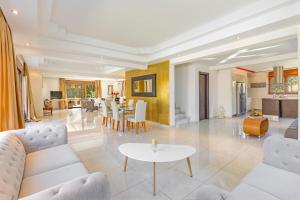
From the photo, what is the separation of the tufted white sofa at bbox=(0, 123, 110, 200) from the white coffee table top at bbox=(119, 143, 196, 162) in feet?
2.18

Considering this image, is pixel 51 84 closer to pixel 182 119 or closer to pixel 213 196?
pixel 182 119

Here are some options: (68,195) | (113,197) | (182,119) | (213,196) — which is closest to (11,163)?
(68,195)

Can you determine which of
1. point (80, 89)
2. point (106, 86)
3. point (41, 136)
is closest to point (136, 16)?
point (41, 136)

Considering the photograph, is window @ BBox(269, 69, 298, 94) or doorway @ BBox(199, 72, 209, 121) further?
window @ BBox(269, 69, 298, 94)

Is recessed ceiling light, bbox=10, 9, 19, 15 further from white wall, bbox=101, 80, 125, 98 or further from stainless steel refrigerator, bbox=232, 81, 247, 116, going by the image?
white wall, bbox=101, 80, 125, 98

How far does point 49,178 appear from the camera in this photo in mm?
1485

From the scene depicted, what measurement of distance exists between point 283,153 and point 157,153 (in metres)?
1.42

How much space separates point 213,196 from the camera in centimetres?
99

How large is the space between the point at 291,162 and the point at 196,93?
508cm

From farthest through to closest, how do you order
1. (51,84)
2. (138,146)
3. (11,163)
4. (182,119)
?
(51,84)
(182,119)
(138,146)
(11,163)

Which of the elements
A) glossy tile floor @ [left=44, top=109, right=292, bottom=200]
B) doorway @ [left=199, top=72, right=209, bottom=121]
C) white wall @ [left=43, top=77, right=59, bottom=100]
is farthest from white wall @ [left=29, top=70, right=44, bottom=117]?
doorway @ [left=199, top=72, right=209, bottom=121]

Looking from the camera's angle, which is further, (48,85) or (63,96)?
(63,96)

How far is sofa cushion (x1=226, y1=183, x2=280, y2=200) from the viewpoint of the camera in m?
1.17

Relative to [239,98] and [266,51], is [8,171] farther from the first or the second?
[239,98]
